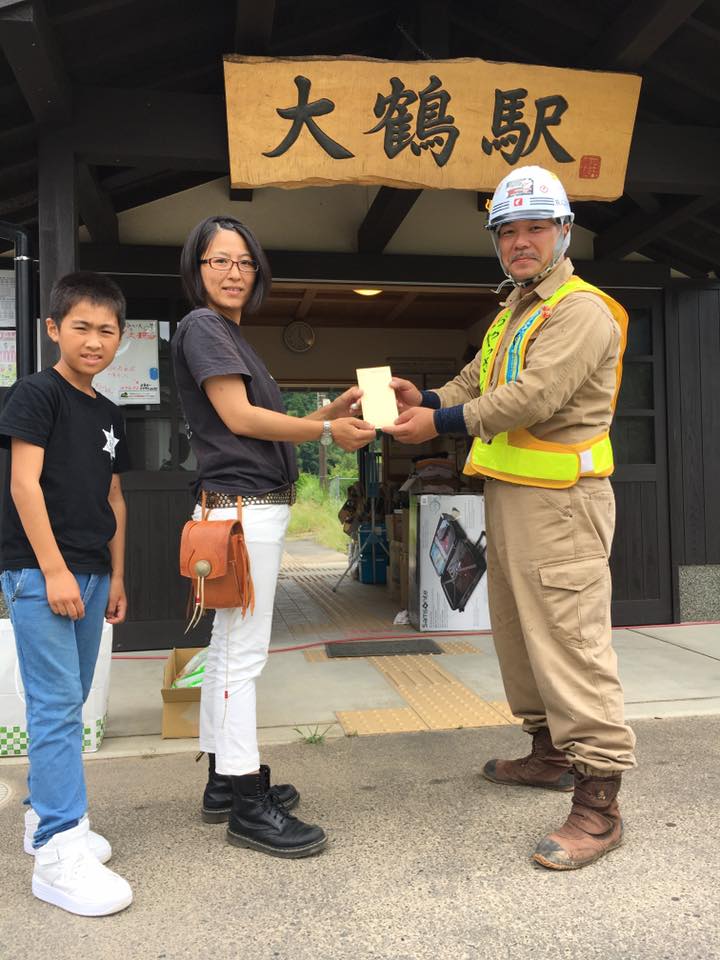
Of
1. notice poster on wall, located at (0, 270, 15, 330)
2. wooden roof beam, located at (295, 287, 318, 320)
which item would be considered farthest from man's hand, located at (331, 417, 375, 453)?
wooden roof beam, located at (295, 287, 318, 320)

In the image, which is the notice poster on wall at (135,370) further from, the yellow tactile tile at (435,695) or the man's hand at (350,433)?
the man's hand at (350,433)

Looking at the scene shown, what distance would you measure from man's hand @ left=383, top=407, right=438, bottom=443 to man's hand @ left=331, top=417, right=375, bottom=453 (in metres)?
0.08

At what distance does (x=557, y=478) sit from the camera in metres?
2.28

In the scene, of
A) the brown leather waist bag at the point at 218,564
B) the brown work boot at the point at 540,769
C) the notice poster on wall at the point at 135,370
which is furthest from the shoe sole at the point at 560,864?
the notice poster on wall at the point at 135,370

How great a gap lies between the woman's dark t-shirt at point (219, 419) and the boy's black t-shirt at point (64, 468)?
0.87 feet

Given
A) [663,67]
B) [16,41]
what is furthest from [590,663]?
[663,67]

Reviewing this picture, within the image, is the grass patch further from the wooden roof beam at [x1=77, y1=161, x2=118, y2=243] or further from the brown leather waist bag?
the brown leather waist bag

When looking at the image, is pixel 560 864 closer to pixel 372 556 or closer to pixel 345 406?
pixel 345 406

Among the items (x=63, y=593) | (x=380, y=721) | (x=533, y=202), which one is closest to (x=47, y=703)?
(x=63, y=593)

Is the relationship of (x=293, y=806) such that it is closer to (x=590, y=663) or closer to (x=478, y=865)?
(x=478, y=865)

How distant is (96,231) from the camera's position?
4637 mm

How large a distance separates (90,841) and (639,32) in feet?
12.2

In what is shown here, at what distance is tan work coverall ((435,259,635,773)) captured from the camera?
2193mm

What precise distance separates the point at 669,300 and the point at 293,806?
14.7 feet
